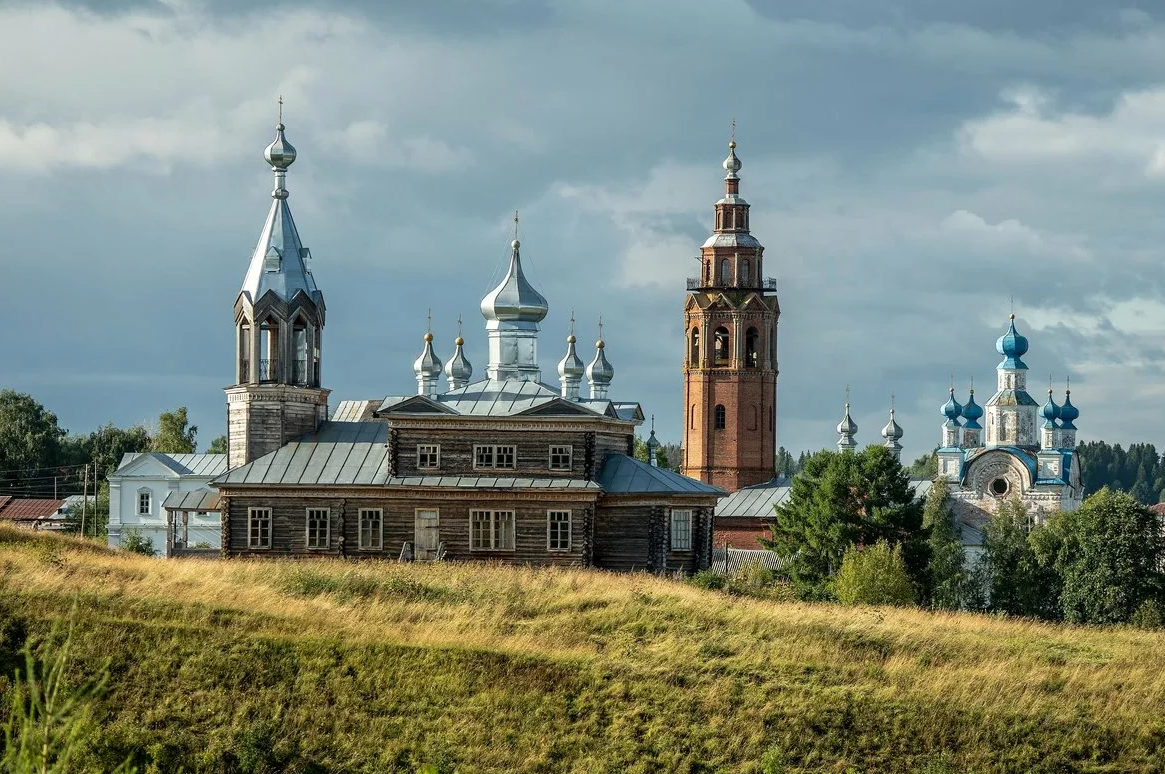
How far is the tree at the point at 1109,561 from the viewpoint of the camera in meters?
53.3

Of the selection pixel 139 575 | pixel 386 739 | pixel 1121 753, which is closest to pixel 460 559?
pixel 139 575

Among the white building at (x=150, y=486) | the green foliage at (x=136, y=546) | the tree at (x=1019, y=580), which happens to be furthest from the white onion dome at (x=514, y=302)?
the white building at (x=150, y=486)

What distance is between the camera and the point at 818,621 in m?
33.7

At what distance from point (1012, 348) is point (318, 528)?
57.8 m

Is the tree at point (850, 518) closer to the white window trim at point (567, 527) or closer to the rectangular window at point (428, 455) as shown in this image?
the white window trim at point (567, 527)

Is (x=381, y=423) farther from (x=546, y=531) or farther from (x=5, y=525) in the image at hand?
(x=5, y=525)

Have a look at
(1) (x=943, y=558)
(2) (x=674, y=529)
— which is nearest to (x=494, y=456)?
(2) (x=674, y=529)

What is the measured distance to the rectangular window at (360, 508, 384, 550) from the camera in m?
41.4

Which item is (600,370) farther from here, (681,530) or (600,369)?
(681,530)

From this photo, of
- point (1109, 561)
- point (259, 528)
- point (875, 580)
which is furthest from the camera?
point (1109, 561)

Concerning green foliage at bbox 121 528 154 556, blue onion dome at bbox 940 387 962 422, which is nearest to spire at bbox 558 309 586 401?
green foliage at bbox 121 528 154 556

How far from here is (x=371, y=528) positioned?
41438 mm

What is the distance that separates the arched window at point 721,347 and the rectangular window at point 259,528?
45234 millimetres

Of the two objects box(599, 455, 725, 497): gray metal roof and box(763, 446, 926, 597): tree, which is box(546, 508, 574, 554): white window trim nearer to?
box(599, 455, 725, 497): gray metal roof
